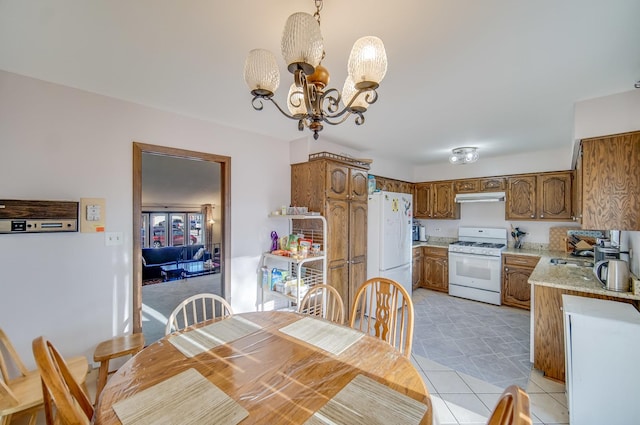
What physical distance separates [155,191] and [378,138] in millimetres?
5794

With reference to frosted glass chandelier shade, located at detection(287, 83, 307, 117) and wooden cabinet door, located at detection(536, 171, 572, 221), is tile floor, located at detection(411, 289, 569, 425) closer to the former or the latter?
wooden cabinet door, located at detection(536, 171, 572, 221)

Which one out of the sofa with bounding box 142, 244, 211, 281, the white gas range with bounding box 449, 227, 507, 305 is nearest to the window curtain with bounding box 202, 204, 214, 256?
the sofa with bounding box 142, 244, 211, 281

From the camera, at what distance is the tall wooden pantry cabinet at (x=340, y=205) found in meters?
3.06

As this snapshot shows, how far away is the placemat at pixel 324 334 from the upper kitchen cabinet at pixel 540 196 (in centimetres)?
397

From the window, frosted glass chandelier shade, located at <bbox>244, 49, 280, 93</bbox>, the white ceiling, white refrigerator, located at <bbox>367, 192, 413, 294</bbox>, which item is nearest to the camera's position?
frosted glass chandelier shade, located at <bbox>244, 49, 280, 93</bbox>

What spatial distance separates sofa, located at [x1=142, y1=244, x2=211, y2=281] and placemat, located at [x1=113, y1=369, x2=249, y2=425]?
6292mm

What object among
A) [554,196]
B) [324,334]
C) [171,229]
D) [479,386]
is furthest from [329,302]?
[171,229]

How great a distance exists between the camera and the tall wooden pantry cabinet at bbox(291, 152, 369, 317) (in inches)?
121

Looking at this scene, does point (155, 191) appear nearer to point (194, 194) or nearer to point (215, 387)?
point (194, 194)

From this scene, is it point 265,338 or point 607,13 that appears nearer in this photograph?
point 607,13

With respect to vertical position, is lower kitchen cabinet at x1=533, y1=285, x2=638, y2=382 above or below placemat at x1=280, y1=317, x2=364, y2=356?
below

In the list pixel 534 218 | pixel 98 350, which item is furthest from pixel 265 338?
pixel 534 218

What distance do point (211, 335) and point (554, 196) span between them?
4.78 metres

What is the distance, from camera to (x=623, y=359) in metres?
1.58
